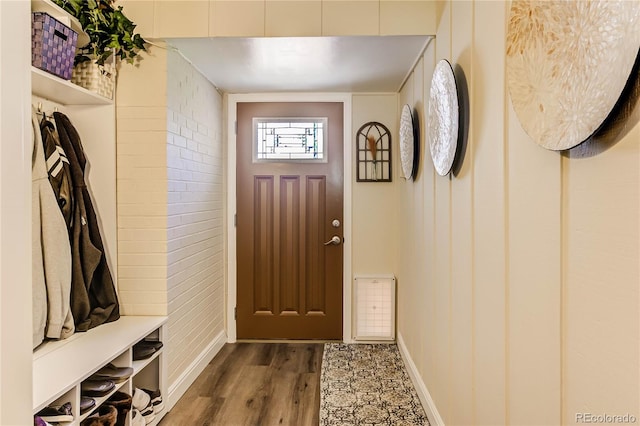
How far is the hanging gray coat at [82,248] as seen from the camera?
79.0 inches

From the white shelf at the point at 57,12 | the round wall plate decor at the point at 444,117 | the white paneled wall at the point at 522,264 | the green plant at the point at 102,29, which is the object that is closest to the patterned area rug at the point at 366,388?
the white paneled wall at the point at 522,264

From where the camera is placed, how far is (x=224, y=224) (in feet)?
11.7

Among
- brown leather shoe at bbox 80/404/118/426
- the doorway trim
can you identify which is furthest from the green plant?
brown leather shoe at bbox 80/404/118/426

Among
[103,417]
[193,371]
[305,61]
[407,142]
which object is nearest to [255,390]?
[193,371]

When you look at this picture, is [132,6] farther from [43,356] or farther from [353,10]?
[43,356]

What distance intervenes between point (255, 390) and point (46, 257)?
57.6 inches

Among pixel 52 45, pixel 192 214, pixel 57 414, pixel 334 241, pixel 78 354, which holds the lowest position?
pixel 57 414

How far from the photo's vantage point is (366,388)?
2658mm

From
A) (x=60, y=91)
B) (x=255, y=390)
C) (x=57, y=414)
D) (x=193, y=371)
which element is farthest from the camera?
(x=193, y=371)

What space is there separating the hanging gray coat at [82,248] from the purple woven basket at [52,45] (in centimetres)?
26

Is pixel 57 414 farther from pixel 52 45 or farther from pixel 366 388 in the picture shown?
pixel 366 388

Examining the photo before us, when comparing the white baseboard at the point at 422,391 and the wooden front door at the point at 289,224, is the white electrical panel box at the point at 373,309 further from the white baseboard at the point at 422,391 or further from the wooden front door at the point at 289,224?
the white baseboard at the point at 422,391

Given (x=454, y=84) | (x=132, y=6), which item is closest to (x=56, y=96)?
(x=132, y=6)

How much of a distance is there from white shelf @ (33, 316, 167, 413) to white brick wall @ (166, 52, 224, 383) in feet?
1.08
